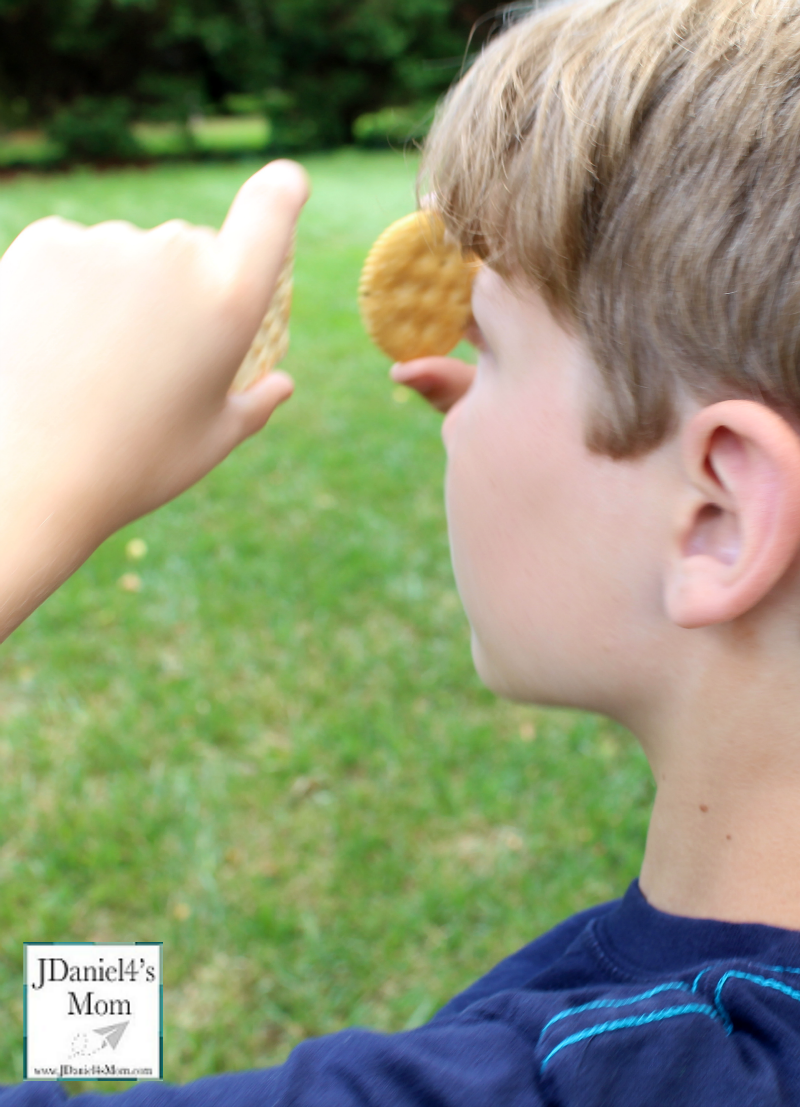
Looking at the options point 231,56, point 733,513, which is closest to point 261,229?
point 733,513

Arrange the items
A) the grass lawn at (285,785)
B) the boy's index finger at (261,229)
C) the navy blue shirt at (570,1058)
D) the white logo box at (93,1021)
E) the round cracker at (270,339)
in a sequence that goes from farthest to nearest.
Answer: the grass lawn at (285,785) → the white logo box at (93,1021) → the round cracker at (270,339) → the boy's index finger at (261,229) → the navy blue shirt at (570,1058)

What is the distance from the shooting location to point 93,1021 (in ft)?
4.03

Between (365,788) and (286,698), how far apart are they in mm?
473

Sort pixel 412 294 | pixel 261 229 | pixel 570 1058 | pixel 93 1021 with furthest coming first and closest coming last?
pixel 412 294 < pixel 93 1021 < pixel 261 229 < pixel 570 1058

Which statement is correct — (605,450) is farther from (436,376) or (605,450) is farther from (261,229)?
(436,376)

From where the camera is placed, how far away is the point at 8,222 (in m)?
9.95

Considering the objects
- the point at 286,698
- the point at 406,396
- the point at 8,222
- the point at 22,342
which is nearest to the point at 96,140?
the point at 8,222

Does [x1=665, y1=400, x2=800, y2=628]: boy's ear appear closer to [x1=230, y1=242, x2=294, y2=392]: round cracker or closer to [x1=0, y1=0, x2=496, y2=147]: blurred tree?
[x1=230, y1=242, x2=294, y2=392]: round cracker

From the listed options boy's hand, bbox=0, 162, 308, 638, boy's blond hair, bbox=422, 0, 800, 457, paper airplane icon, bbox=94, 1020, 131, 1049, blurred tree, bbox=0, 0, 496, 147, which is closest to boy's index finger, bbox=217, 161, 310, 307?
boy's hand, bbox=0, 162, 308, 638

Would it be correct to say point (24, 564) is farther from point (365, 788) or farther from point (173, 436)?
point (365, 788)

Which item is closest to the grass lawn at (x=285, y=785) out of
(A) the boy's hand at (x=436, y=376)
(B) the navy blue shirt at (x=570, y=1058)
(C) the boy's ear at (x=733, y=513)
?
(A) the boy's hand at (x=436, y=376)

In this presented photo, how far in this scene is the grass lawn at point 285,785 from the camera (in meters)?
2.27

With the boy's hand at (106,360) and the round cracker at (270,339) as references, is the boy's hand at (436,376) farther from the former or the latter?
the boy's hand at (106,360)

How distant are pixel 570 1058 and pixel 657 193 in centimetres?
79
